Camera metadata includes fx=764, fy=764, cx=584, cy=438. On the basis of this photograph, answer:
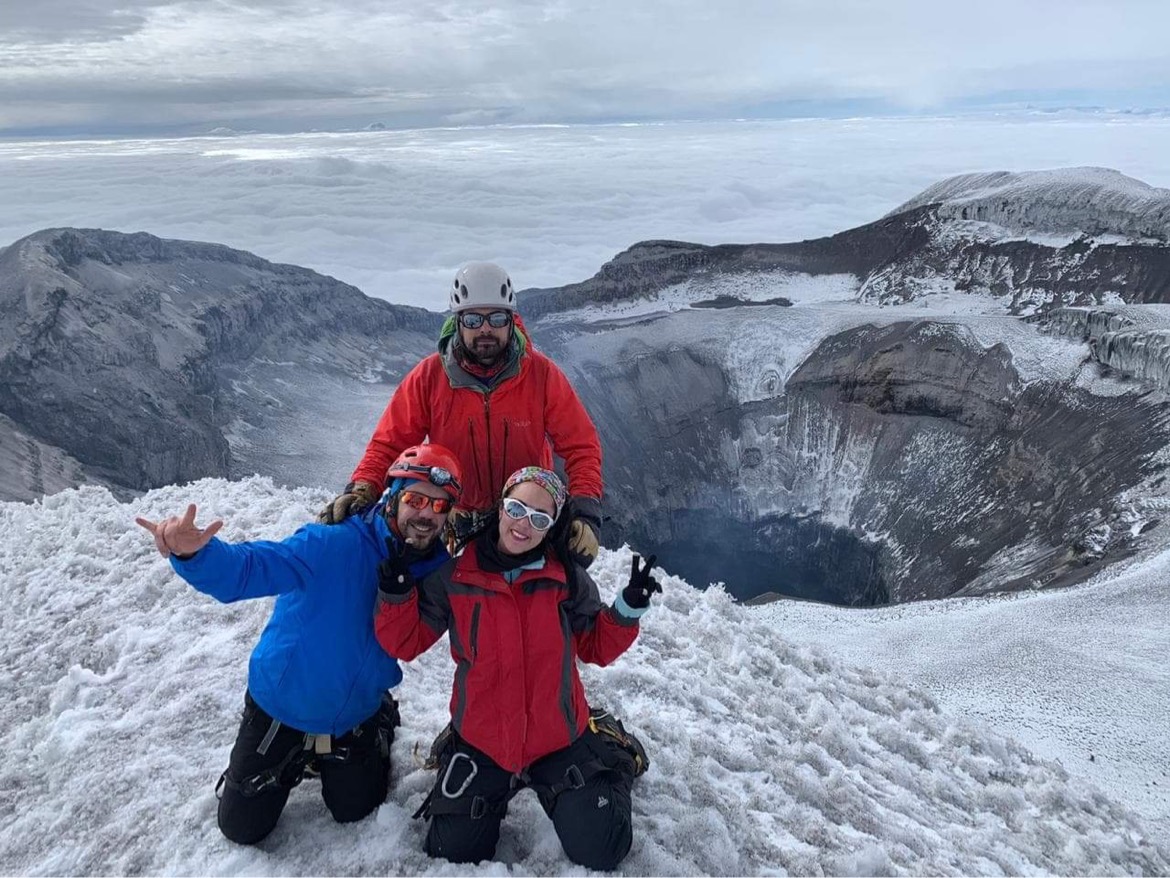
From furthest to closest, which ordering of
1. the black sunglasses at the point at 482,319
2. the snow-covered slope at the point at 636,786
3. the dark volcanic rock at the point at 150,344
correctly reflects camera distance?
the dark volcanic rock at the point at 150,344 < the black sunglasses at the point at 482,319 < the snow-covered slope at the point at 636,786

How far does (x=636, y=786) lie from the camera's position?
6926mm

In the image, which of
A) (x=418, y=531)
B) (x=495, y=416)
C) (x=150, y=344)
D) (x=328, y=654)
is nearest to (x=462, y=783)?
(x=328, y=654)

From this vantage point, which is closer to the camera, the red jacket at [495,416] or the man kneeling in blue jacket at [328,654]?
the man kneeling in blue jacket at [328,654]

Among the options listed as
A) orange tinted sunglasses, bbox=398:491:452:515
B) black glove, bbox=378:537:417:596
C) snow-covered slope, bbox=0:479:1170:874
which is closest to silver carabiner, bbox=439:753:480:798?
snow-covered slope, bbox=0:479:1170:874

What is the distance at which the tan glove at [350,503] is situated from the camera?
6.00 metres

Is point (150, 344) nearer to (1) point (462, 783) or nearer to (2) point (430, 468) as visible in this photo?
(2) point (430, 468)

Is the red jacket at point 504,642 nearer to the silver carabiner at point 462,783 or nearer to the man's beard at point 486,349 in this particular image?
the silver carabiner at point 462,783

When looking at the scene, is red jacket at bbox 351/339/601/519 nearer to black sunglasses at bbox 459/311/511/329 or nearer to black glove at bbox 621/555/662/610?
black sunglasses at bbox 459/311/511/329

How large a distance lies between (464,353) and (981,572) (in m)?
37.1

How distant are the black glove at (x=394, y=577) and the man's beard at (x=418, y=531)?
0.60ft

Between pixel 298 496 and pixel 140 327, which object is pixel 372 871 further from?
pixel 140 327

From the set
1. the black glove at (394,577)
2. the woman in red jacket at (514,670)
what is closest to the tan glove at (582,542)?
the woman in red jacket at (514,670)

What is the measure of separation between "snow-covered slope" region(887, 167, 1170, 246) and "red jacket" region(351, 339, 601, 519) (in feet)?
241

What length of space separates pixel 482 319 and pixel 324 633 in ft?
10.1
